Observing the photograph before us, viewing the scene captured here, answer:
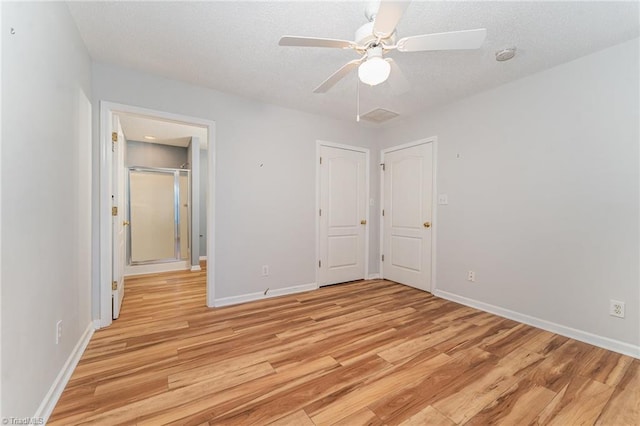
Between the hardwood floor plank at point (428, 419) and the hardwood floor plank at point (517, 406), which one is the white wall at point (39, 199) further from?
the hardwood floor plank at point (517, 406)

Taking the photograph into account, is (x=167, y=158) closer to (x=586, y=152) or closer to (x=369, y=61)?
(x=369, y=61)

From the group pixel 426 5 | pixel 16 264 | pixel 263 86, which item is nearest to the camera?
pixel 16 264

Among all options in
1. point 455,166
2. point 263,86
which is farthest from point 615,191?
point 263,86

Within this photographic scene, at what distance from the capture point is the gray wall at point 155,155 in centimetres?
516

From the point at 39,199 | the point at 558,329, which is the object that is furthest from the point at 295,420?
the point at 558,329

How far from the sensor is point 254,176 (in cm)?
328

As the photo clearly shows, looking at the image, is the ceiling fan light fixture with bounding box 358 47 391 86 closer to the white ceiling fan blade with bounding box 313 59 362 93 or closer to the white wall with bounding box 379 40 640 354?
the white ceiling fan blade with bounding box 313 59 362 93

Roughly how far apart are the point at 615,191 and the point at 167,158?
262 inches

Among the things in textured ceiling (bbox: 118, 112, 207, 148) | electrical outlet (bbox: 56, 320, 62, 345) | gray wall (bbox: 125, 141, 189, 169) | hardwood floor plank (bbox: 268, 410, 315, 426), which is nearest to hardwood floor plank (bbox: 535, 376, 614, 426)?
hardwood floor plank (bbox: 268, 410, 315, 426)

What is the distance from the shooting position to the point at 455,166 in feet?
10.7

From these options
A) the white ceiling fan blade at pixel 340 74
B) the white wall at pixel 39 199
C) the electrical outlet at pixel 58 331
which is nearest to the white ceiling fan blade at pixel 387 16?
the white ceiling fan blade at pixel 340 74

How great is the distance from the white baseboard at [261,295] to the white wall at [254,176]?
0.05m

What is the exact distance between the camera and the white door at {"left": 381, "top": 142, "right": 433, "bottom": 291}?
11.8 ft

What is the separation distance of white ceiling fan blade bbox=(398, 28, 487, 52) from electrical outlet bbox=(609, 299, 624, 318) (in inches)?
91.2
